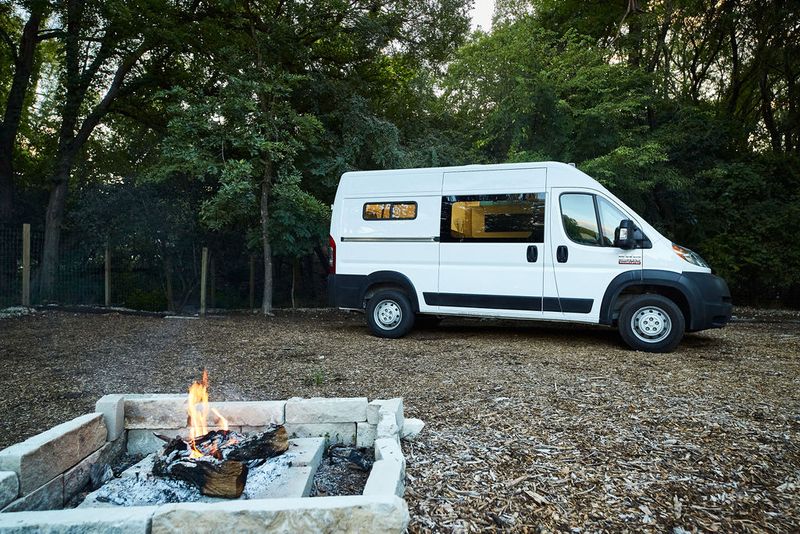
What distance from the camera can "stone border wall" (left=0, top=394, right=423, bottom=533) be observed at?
74.1 inches

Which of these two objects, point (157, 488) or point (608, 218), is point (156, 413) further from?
point (608, 218)

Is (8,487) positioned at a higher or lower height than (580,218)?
lower

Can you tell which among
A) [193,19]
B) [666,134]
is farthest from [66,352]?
[666,134]

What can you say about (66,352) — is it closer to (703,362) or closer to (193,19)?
(703,362)

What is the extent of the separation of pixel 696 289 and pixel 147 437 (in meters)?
6.17

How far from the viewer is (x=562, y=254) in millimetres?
6766

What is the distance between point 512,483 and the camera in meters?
2.71

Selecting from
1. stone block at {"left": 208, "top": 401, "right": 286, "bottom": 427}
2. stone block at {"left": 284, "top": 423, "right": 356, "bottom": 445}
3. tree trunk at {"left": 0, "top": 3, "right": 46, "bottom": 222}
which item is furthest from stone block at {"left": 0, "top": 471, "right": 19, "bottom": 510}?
tree trunk at {"left": 0, "top": 3, "right": 46, "bottom": 222}

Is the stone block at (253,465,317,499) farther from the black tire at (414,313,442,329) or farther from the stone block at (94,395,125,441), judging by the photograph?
the black tire at (414,313,442,329)

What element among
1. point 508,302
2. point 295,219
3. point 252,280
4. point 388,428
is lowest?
point 388,428

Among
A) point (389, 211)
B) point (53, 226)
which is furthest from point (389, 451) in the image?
point (53, 226)

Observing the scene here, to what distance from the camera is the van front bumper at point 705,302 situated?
20.8 feet

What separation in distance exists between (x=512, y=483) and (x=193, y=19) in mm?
12484

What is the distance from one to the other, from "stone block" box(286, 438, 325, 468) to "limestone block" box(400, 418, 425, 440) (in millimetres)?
559
